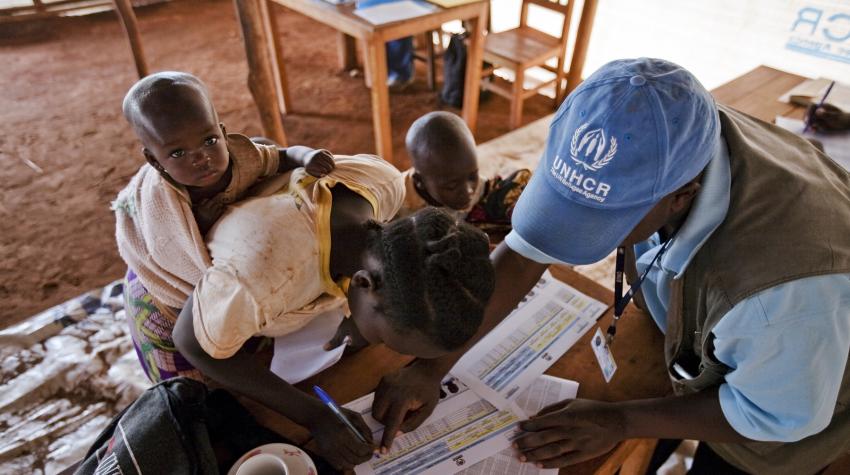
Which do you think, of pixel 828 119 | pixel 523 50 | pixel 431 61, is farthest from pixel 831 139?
pixel 431 61

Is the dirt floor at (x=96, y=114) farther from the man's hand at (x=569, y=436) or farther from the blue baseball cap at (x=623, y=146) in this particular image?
the blue baseball cap at (x=623, y=146)

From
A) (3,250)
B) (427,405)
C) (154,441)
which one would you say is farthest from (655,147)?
(3,250)

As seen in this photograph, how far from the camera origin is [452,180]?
1837mm

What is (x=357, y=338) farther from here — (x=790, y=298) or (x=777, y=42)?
(x=777, y=42)

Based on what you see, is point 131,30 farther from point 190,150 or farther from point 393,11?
point 190,150

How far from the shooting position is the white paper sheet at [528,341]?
1063mm

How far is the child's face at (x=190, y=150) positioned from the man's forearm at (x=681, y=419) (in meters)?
1.04

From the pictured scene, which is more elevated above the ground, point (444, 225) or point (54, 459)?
point (444, 225)

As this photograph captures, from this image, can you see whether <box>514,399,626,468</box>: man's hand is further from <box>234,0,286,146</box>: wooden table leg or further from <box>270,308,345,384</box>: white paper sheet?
<box>234,0,286,146</box>: wooden table leg

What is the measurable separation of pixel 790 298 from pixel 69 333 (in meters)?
2.42

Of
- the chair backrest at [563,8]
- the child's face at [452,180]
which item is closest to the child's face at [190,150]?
the child's face at [452,180]

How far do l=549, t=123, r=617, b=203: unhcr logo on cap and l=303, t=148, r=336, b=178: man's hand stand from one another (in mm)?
566

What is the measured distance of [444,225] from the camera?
0.86 metres

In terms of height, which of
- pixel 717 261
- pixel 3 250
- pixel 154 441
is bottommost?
pixel 3 250
